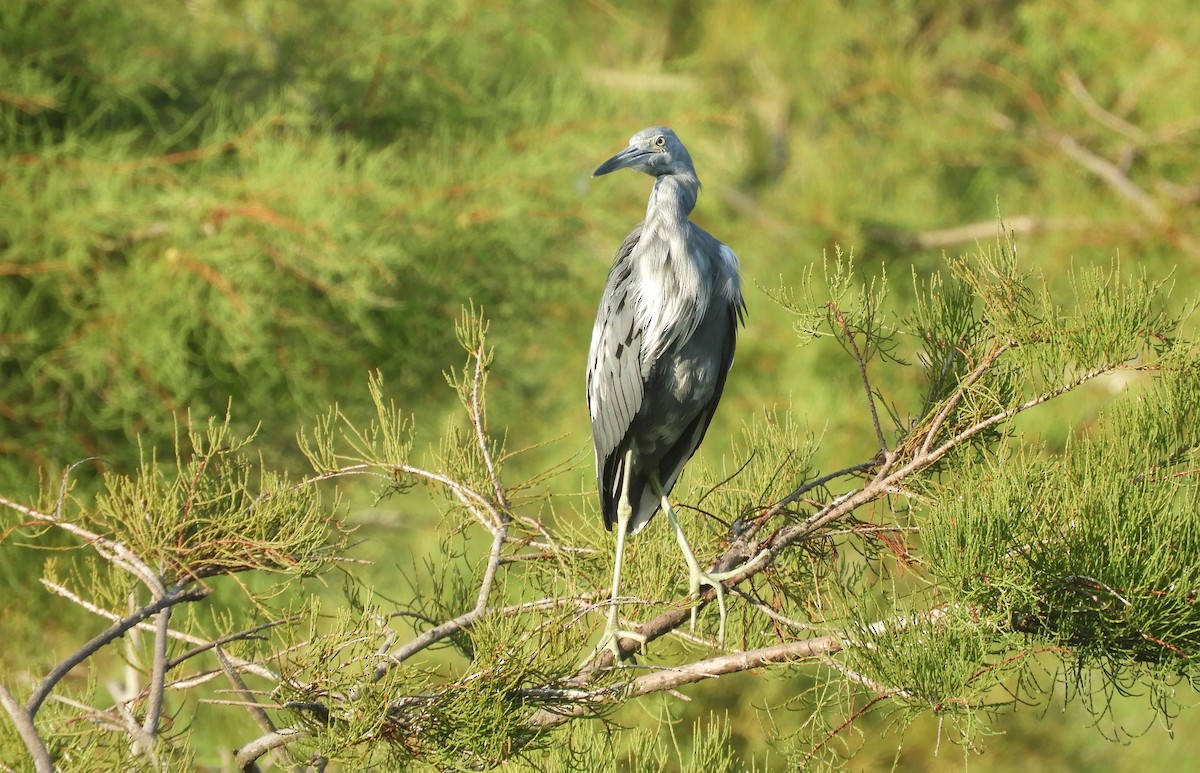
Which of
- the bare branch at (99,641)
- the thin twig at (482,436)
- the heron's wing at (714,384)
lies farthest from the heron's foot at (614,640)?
the bare branch at (99,641)

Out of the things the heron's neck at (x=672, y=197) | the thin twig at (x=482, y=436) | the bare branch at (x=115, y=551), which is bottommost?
the bare branch at (x=115, y=551)

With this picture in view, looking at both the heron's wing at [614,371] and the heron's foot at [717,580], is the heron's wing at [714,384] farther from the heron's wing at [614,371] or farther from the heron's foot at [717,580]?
the heron's foot at [717,580]

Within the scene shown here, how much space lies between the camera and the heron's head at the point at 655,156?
3.02 meters

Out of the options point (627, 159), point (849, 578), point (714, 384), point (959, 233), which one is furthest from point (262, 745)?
point (959, 233)

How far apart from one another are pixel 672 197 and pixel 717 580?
3.25ft

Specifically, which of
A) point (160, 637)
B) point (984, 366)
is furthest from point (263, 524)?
point (984, 366)

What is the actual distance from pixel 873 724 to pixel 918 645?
18.9 feet

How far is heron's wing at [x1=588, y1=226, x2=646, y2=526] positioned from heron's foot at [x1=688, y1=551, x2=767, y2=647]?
0.41 m

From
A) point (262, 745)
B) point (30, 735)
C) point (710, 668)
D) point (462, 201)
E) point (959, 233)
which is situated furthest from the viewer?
point (959, 233)

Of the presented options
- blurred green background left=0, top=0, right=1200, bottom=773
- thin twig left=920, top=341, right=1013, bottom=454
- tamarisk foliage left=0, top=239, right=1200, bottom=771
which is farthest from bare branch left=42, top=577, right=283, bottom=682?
blurred green background left=0, top=0, right=1200, bottom=773

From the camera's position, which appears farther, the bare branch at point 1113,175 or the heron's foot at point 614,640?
the bare branch at point 1113,175

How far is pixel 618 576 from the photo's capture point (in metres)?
2.49

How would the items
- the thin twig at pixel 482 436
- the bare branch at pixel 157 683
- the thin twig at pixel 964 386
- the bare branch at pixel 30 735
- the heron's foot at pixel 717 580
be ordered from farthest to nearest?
the thin twig at pixel 482 436, the heron's foot at pixel 717 580, the thin twig at pixel 964 386, the bare branch at pixel 157 683, the bare branch at pixel 30 735

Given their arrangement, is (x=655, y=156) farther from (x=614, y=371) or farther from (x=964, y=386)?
(x=964, y=386)
